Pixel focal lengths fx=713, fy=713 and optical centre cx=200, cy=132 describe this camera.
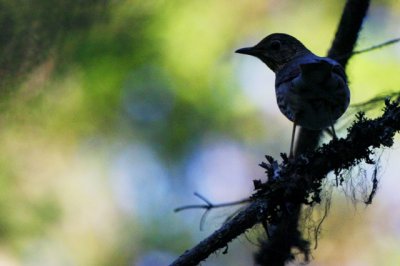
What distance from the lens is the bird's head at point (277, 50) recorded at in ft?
19.4

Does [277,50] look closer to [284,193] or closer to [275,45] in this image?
[275,45]

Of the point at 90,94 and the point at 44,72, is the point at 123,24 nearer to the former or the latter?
the point at 90,94

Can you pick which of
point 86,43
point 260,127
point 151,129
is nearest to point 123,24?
point 86,43

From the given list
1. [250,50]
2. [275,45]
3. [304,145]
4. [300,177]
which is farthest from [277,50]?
[300,177]

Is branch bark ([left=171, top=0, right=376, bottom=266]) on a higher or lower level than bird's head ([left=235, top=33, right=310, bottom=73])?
lower

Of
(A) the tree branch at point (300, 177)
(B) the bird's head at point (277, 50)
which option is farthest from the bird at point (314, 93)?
(B) the bird's head at point (277, 50)

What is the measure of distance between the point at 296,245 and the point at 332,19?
9.87ft

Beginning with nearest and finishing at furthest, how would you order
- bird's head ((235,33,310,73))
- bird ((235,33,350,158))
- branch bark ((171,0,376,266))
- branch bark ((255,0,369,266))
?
branch bark ((171,0,376,266)) < bird ((235,33,350,158)) < branch bark ((255,0,369,266)) < bird's head ((235,33,310,73))

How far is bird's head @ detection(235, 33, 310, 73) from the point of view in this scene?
5.92 meters

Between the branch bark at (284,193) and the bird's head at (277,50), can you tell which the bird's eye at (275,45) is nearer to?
the bird's head at (277,50)

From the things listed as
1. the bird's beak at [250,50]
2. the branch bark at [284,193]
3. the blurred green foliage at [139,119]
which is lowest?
the branch bark at [284,193]

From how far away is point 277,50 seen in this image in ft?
19.5

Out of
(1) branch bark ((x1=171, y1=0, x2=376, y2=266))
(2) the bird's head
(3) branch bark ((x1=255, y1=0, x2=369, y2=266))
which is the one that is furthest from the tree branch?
(2) the bird's head

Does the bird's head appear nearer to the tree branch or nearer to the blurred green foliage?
the blurred green foliage
